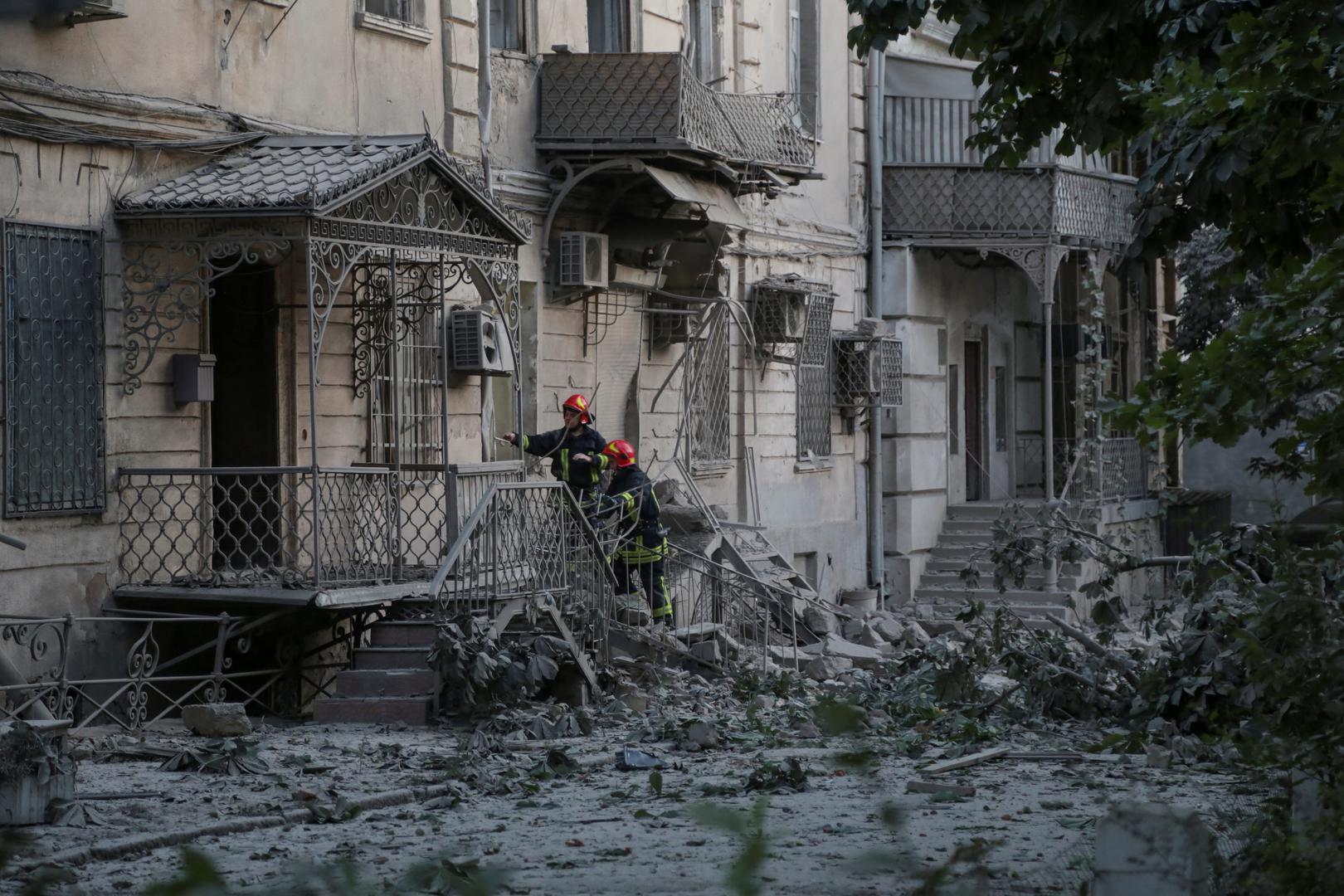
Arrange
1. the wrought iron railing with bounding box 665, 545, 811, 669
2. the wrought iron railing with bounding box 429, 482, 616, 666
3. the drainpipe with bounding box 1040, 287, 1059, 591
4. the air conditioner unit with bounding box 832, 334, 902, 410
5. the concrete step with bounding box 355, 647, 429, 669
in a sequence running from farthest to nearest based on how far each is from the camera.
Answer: the drainpipe with bounding box 1040, 287, 1059, 591
the air conditioner unit with bounding box 832, 334, 902, 410
the wrought iron railing with bounding box 665, 545, 811, 669
the wrought iron railing with bounding box 429, 482, 616, 666
the concrete step with bounding box 355, 647, 429, 669

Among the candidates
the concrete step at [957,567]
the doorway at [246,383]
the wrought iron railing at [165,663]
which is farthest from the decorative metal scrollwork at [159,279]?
the concrete step at [957,567]

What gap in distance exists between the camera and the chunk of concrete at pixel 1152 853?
14.8 feet

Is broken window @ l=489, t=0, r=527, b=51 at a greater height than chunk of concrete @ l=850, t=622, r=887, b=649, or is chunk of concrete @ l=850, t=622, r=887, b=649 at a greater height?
broken window @ l=489, t=0, r=527, b=51

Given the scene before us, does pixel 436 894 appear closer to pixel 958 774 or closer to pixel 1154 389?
pixel 1154 389

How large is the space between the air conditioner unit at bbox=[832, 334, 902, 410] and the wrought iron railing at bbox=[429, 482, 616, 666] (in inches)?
306

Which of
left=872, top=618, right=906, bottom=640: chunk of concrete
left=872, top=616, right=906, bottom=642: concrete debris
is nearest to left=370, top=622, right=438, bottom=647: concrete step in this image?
left=872, top=616, right=906, bottom=642: concrete debris

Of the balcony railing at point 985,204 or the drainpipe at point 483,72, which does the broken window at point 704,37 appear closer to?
the drainpipe at point 483,72

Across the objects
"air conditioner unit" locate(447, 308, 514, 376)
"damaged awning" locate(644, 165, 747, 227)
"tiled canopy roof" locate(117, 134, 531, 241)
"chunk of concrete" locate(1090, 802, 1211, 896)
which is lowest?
"chunk of concrete" locate(1090, 802, 1211, 896)

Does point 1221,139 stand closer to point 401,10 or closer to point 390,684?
point 390,684

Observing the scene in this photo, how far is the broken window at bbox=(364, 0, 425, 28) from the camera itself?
13953 millimetres

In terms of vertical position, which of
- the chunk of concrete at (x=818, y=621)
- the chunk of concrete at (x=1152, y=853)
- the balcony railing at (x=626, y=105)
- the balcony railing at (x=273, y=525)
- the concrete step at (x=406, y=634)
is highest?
the balcony railing at (x=626, y=105)

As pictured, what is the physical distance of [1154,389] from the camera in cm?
694

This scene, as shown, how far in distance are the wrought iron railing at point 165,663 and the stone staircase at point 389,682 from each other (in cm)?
44

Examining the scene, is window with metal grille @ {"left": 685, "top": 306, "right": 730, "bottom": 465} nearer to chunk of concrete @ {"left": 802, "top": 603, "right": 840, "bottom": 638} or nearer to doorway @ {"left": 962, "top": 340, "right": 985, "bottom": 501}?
chunk of concrete @ {"left": 802, "top": 603, "right": 840, "bottom": 638}
